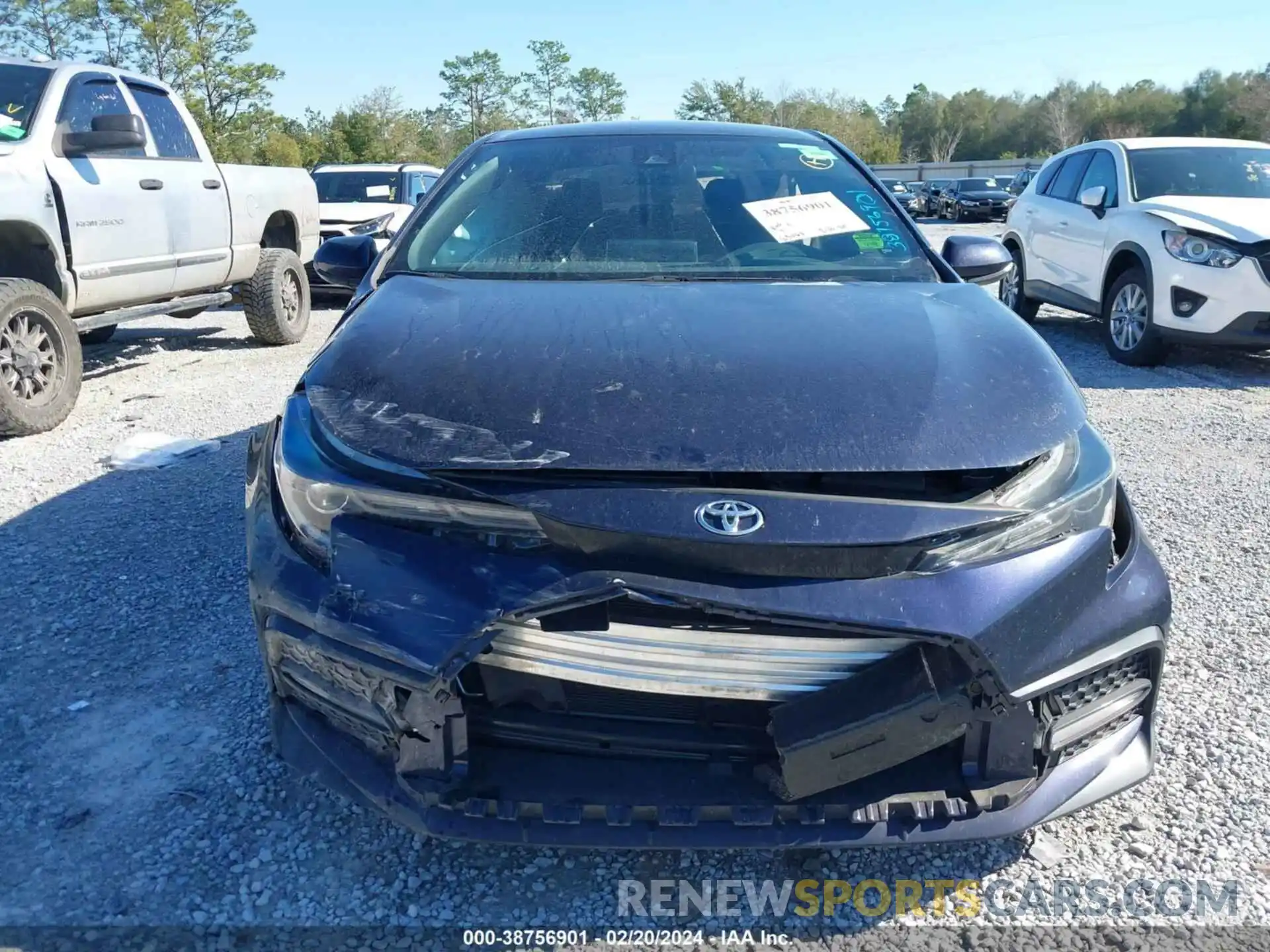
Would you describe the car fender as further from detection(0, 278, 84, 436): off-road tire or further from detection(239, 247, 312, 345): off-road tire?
detection(0, 278, 84, 436): off-road tire

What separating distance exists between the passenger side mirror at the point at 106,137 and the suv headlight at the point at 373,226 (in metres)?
4.74

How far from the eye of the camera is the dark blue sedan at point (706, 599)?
1693 mm

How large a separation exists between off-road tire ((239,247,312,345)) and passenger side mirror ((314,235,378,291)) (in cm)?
474

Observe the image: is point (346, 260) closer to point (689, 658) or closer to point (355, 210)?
point (689, 658)

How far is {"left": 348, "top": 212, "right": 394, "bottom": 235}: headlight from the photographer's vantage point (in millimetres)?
10484

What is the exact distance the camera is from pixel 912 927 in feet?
6.51

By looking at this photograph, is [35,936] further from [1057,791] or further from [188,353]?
[188,353]

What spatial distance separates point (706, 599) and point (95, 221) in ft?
17.9

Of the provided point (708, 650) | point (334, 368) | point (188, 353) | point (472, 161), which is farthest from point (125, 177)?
point (708, 650)

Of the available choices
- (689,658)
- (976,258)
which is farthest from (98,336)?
(689,658)

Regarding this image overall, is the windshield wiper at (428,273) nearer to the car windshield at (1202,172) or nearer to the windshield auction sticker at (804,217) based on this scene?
the windshield auction sticker at (804,217)

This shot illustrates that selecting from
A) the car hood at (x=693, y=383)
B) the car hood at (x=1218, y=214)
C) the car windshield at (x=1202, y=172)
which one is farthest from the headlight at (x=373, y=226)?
the car hood at (x=693, y=383)

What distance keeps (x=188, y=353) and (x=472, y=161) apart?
17.5 ft

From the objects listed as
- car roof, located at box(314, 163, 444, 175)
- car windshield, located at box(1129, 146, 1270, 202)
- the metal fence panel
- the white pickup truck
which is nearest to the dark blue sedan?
the white pickup truck
